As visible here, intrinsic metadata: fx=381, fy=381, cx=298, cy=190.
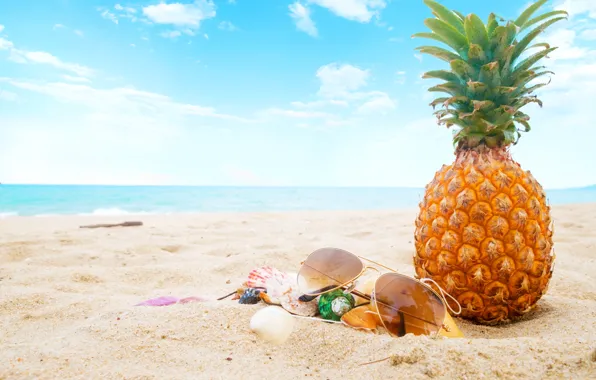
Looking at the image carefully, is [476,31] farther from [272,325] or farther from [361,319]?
[272,325]

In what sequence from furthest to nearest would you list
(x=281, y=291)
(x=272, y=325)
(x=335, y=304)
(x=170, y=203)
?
(x=170, y=203) < (x=281, y=291) < (x=335, y=304) < (x=272, y=325)

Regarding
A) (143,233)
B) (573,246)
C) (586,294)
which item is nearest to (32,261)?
(143,233)

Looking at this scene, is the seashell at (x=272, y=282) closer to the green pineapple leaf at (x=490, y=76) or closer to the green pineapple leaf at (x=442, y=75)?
the green pineapple leaf at (x=442, y=75)

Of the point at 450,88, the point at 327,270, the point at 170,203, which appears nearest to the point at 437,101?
the point at 450,88

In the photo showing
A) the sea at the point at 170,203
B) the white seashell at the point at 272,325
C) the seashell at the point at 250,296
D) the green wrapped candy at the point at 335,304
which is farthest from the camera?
the sea at the point at 170,203

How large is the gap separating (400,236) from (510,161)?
10.1ft

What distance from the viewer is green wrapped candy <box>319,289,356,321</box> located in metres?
2.02

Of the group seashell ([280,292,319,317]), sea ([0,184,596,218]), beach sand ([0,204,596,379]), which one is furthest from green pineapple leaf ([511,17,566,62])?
sea ([0,184,596,218])

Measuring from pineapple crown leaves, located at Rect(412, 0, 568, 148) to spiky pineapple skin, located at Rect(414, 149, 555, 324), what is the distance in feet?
0.64

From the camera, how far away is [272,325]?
1.81 m

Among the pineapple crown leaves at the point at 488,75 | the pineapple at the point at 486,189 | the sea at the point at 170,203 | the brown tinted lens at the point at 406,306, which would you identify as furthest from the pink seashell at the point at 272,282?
the sea at the point at 170,203

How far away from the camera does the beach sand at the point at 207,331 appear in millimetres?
1361

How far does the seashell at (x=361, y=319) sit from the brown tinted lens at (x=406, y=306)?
0.06m

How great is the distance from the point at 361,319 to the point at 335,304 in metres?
0.16
